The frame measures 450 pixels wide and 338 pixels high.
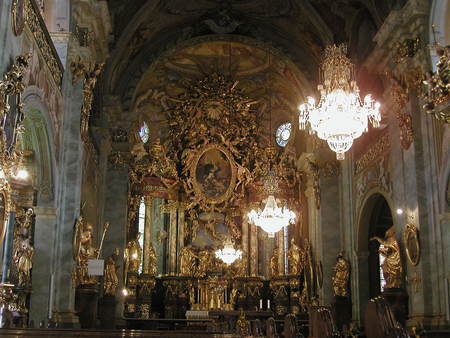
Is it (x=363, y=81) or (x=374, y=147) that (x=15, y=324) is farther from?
(x=363, y=81)

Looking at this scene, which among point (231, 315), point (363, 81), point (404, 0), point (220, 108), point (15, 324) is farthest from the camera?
point (220, 108)

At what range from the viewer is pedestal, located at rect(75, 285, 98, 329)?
44.2 feet

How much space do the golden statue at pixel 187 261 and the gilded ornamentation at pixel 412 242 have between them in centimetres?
1135

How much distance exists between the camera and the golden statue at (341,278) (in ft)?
55.9

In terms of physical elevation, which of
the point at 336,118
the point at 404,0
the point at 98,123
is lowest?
the point at 336,118

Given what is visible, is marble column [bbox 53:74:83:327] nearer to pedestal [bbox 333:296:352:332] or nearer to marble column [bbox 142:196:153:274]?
pedestal [bbox 333:296:352:332]

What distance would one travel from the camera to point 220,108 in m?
23.1

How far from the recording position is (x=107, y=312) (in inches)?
691

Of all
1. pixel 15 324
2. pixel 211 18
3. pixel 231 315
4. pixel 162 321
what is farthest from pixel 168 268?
pixel 15 324

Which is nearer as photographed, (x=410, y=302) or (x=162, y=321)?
(x=410, y=302)

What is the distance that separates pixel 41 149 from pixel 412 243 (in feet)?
23.2

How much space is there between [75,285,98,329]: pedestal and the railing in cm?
427

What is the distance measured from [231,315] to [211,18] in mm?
8708

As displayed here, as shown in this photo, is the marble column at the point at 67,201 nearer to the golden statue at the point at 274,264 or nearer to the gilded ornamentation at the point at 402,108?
the gilded ornamentation at the point at 402,108
